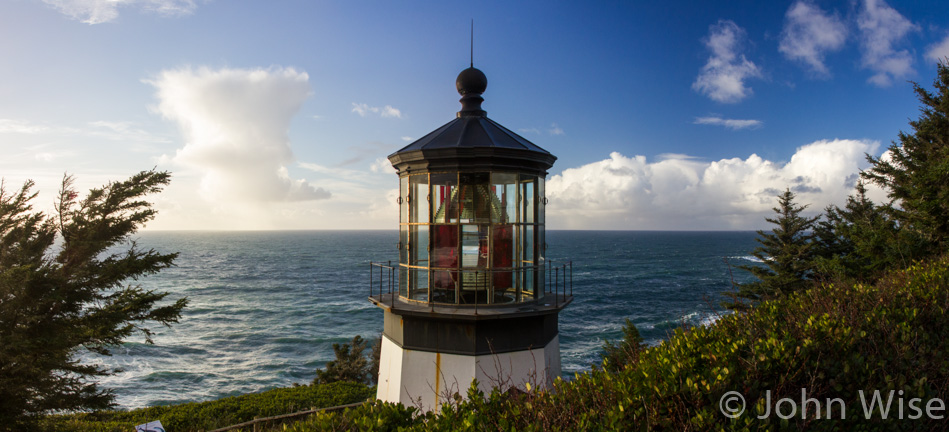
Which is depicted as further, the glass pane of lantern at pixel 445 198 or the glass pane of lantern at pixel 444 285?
the glass pane of lantern at pixel 445 198

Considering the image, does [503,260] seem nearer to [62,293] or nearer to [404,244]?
[404,244]

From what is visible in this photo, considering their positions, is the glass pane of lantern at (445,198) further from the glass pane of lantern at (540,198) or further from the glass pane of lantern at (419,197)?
the glass pane of lantern at (540,198)

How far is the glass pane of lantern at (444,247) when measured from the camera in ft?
22.9

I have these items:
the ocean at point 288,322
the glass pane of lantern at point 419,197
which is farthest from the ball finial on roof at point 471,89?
the ocean at point 288,322

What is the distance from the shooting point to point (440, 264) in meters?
6.99

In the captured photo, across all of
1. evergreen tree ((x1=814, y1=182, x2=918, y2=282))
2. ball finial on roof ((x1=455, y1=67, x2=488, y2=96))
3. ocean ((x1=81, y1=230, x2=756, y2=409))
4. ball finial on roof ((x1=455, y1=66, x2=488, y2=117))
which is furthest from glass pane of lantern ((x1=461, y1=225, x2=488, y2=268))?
evergreen tree ((x1=814, y1=182, x2=918, y2=282))

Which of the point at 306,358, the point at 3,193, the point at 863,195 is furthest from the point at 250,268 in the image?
the point at 863,195

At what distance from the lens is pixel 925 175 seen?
1278 centimetres

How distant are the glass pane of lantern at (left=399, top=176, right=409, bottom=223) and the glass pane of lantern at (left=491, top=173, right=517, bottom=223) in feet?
4.39

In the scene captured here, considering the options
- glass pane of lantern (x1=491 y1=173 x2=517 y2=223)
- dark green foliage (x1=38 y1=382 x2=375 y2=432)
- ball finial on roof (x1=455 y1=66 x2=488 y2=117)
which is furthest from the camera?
dark green foliage (x1=38 y1=382 x2=375 y2=432)

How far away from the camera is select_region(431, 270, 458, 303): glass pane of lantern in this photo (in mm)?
7004

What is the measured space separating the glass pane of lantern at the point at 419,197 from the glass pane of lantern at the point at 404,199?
75 mm

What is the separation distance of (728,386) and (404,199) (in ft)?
17.2

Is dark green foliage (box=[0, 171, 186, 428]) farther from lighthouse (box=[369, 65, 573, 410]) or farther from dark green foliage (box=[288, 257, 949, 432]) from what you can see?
dark green foliage (box=[288, 257, 949, 432])
